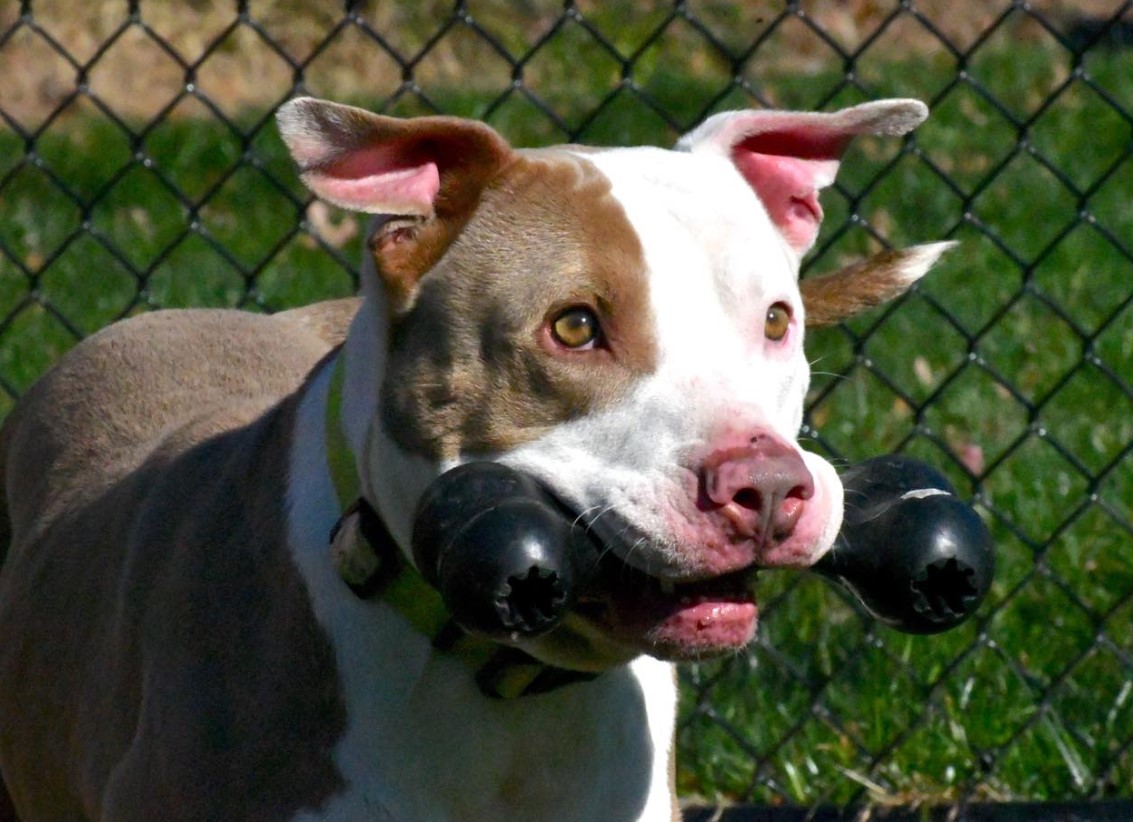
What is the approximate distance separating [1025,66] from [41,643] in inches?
239

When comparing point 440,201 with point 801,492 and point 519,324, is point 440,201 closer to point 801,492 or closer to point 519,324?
point 519,324

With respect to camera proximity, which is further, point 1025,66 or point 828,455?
point 1025,66

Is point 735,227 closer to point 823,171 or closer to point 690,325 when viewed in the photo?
point 690,325

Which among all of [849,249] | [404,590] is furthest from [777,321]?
[849,249]

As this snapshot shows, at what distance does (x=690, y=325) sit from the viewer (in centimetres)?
230

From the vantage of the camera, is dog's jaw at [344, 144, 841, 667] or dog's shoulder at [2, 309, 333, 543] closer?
dog's jaw at [344, 144, 841, 667]

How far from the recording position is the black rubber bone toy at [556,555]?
218 centimetres

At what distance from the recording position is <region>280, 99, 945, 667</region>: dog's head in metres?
2.20

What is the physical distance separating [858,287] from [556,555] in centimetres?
85

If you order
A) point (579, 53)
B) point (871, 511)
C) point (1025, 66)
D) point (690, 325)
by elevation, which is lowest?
point (579, 53)

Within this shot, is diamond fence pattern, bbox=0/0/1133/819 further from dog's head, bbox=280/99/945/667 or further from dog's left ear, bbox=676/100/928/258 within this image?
dog's head, bbox=280/99/945/667

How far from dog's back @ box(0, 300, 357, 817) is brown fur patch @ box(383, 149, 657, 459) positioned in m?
0.36

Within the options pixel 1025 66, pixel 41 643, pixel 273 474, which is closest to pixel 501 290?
pixel 273 474

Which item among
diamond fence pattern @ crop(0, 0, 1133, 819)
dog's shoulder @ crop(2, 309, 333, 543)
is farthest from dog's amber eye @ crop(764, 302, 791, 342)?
dog's shoulder @ crop(2, 309, 333, 543)
